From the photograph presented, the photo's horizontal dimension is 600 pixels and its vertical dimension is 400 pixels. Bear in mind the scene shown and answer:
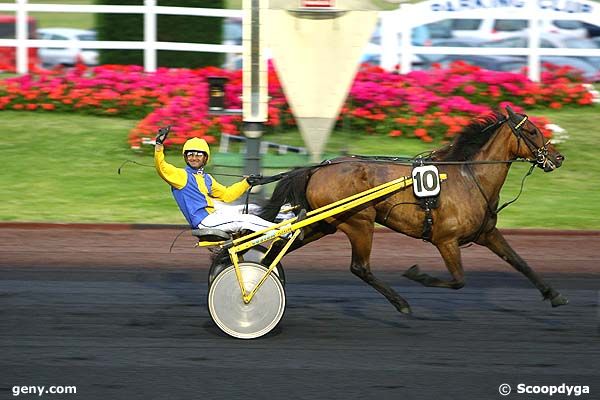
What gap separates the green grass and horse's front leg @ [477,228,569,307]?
12.4 ft

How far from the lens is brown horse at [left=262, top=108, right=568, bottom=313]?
7.34 metres

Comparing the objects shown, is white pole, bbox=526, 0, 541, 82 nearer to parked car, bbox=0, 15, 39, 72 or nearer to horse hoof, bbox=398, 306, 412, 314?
parked car, bbox=0, 15, 39, 72

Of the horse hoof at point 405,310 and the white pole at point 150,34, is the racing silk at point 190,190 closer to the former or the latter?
the horse hoof at point 405,310

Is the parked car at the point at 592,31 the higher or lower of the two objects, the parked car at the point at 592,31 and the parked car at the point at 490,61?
the higher

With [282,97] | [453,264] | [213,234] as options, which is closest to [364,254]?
[453,264]

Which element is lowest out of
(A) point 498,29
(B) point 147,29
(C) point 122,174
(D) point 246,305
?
(D) point 246,305

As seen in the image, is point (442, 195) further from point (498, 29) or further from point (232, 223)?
point (498, 29)

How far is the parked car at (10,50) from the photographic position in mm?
18253

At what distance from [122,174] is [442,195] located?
7.13 metres

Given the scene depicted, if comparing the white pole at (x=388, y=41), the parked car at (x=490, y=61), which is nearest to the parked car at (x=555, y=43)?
the parked car at (x=490, y=61)

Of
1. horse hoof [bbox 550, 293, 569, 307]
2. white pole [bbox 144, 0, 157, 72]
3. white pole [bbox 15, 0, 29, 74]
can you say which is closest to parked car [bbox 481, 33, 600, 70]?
white pole [bbox 144, 0, 157, 72]

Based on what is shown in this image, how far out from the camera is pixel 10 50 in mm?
18797

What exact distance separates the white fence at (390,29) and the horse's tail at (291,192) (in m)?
8.73

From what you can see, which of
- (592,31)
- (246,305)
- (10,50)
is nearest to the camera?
(246,305)
